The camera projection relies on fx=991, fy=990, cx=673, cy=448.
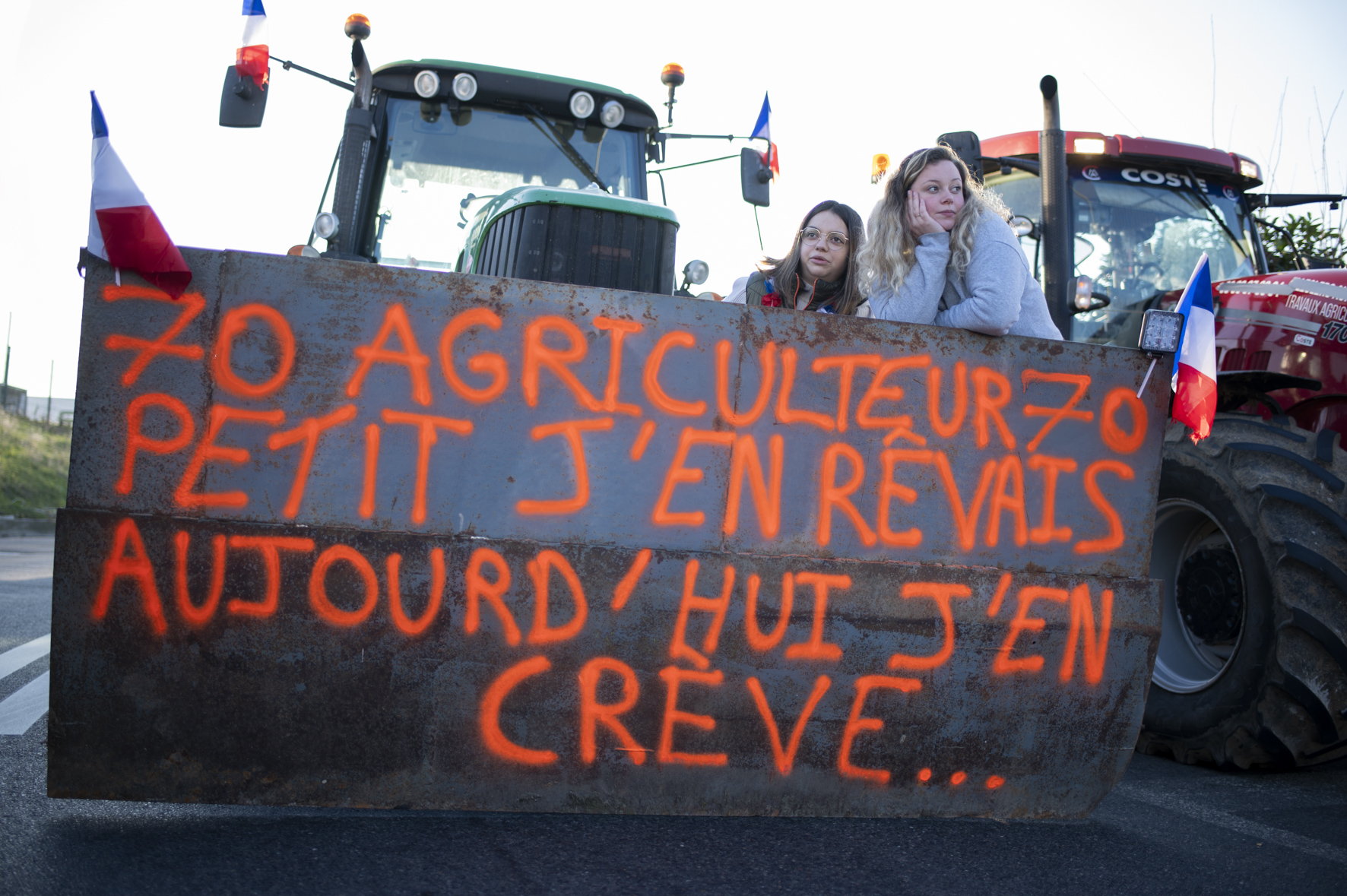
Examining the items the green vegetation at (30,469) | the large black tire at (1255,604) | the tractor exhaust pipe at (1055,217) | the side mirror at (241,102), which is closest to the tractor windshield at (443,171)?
the side mirror at (241,102)

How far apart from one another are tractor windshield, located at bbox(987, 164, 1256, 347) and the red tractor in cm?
1

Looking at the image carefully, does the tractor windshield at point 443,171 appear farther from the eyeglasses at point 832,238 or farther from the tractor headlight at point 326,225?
the eyeglasses at point 832,238

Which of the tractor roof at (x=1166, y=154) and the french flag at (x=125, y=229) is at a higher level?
the tractor roof at (x=1166, y=154)

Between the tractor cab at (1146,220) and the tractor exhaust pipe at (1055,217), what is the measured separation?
20 centimetres

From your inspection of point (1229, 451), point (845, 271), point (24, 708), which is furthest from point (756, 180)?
point (24, 708)

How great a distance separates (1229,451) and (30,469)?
2872cm

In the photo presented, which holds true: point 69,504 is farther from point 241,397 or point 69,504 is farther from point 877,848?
point 877,848

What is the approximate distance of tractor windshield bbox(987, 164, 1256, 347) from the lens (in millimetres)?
5836

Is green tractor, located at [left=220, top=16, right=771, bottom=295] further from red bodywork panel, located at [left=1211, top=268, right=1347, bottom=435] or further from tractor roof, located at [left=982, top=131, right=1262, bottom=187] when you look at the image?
red bodywork panel, located at [left=1211, top=268, right=1347, bottom=435]

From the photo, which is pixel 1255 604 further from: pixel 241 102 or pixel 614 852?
pixel 241 102

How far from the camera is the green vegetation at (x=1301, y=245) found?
5984 mm

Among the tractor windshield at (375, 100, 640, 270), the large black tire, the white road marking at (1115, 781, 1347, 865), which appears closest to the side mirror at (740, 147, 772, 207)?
the tractor windshield at (375, 100, 640, 270)

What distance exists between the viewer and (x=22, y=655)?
502 cm

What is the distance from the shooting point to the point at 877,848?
9.45 ft
